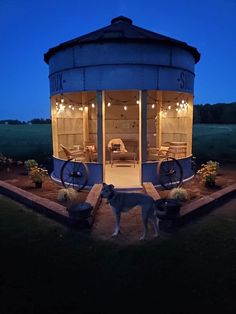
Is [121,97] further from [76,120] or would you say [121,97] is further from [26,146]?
[26,146]

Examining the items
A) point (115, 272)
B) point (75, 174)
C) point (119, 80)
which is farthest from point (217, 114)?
point (115, 272)

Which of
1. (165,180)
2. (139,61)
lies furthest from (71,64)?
(165,180)

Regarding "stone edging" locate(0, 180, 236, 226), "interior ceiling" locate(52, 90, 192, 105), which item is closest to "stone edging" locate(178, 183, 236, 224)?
"stone edging" locate(0, 180, 236, 226)

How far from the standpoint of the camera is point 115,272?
5.04 metres

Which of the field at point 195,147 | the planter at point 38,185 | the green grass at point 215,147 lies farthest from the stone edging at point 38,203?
the green grass at point 215,147

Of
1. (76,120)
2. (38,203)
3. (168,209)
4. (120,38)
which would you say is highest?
(120,38)

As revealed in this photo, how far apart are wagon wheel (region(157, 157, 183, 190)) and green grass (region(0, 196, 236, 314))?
3.26 m

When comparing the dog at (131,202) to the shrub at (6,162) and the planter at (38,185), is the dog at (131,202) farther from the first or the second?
the shrub at (6,162)

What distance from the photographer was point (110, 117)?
15016 millimetres

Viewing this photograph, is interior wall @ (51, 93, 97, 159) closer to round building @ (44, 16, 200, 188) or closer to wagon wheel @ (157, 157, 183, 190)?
round building @ (44, 16, 200, 188)

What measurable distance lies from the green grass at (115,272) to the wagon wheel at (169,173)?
3.26 meters

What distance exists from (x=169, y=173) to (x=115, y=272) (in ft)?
18.6

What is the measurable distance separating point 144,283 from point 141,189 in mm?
5298

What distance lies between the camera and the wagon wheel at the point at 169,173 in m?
10.2
